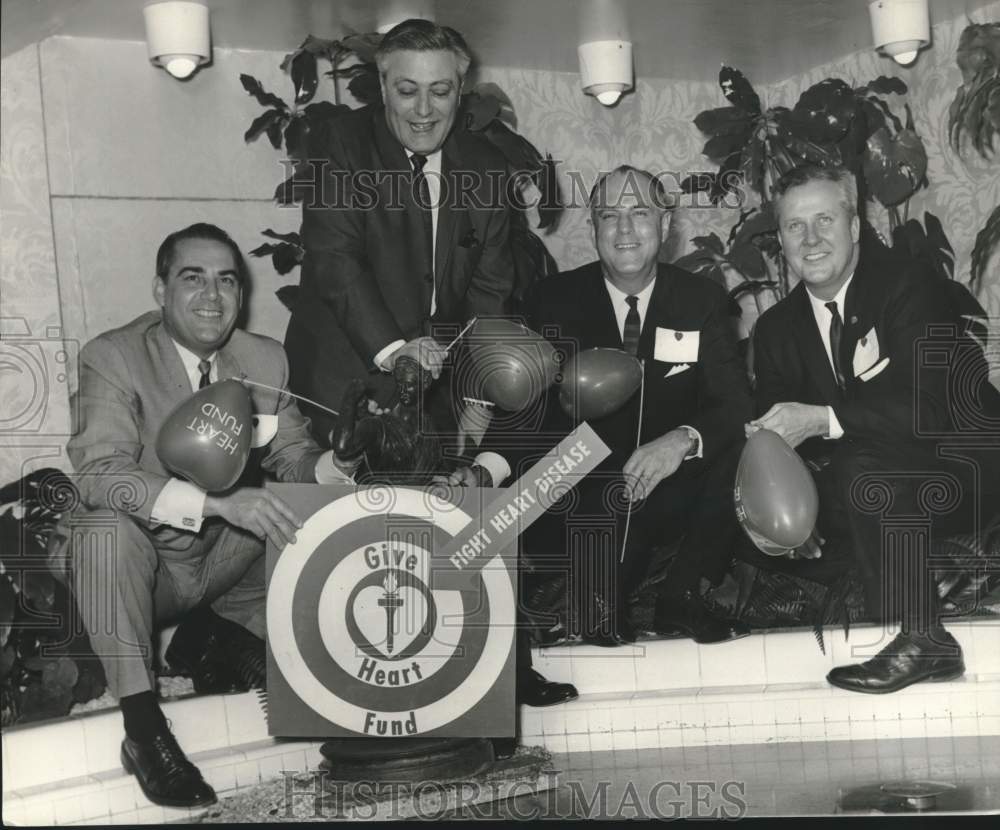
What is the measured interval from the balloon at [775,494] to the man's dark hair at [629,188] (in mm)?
749

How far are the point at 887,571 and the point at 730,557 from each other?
0.44 metres

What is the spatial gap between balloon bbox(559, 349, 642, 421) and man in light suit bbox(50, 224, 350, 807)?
0.65 metres

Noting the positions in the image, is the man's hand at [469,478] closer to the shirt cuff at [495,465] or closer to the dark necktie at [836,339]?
the shirt cuff at [495,465]

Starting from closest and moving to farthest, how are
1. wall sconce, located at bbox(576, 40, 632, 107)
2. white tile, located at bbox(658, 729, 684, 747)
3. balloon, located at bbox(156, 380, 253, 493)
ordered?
balloon, located at bbox(156, 380, 253, 493)
white tile, located at bbox(658, 729, 684, 747)
wall sconce, located at bbox(576, 40, 632, 107)

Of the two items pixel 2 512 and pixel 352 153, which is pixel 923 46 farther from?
pixel 2 512

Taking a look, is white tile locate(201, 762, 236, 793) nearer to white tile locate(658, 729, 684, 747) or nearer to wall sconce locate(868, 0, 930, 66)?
white tile locate(658, 729, 684, 747)

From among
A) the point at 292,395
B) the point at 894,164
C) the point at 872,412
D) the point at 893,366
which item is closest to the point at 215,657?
the point at 292,395

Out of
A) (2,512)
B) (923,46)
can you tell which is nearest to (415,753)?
(2,512)

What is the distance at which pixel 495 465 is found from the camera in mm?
3527

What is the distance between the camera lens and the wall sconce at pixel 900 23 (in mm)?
3811

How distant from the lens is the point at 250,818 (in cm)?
340

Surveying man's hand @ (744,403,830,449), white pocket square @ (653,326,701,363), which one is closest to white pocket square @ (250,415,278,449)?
white pocket square @ (653,326,701,363)

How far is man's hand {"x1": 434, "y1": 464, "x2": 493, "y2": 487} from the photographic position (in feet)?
11.1

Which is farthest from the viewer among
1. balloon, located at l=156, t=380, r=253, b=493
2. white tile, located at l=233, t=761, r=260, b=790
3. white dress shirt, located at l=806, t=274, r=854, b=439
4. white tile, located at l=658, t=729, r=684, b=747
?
white dress shirt, located at l=806, t=274, r=854, b=439
